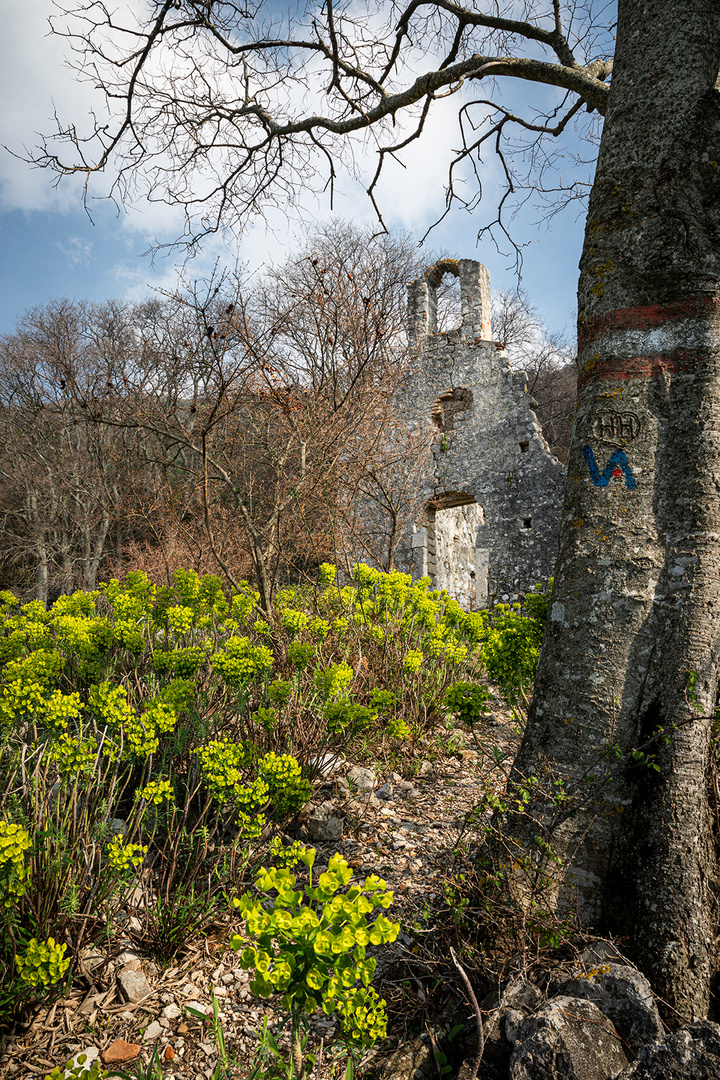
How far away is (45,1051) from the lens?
1.80 metres

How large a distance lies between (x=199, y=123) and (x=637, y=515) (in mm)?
4479

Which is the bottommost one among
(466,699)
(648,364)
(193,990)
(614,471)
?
(193,990)

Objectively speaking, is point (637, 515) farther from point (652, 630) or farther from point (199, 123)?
point (199, 123)

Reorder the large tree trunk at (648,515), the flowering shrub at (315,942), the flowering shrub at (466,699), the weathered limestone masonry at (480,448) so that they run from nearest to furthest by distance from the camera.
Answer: the flowering shrub at (315,942), the large tree trunk at (648,515), the flowering shrub at (466,699), the weathered limestone masonry at (480,448)

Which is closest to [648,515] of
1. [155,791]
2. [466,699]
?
[466,699]

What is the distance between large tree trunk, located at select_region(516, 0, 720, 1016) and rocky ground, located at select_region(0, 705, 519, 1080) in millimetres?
485

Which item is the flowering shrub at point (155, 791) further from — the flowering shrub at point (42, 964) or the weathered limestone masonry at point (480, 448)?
the weathered limestone masonry at point (480, 448)

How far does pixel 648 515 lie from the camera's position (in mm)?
2014

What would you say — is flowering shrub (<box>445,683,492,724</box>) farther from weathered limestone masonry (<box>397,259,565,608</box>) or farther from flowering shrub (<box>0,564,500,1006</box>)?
weathered limestone masonry (<box>397,259,565,608</box>)

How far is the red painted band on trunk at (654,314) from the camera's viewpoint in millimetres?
2051

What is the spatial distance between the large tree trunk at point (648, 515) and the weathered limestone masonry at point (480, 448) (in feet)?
24.8

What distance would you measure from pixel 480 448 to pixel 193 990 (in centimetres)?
919

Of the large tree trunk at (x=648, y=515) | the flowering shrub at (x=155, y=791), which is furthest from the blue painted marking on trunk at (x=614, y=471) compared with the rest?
the flowering shrub at (x=155, y=791)

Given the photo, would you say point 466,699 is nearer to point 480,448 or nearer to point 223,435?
point 223,435
